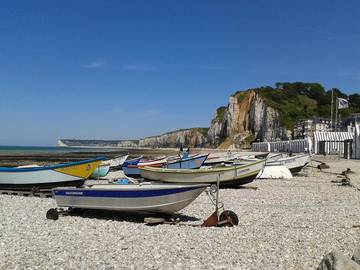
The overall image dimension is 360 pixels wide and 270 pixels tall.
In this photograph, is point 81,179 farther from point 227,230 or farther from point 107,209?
point 227,230

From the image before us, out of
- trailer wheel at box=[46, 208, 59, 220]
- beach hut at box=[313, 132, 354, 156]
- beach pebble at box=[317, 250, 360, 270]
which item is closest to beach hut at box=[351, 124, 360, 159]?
beach hut at box=[313, 132, 354, 156]

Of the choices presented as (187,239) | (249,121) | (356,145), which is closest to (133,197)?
(187,239)

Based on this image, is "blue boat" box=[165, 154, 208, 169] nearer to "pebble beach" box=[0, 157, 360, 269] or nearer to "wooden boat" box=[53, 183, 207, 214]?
"pebble beach" box=[0, 157, 360, 269]

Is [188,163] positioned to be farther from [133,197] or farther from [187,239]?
[187,239]

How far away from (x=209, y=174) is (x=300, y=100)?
131213 mm

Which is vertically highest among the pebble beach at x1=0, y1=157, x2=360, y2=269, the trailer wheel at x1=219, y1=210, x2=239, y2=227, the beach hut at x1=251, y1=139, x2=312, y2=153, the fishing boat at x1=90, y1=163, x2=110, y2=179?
the beach hut at x1=251, y1=139, x2=312, y2=153

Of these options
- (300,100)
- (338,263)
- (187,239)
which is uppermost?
(300,100)

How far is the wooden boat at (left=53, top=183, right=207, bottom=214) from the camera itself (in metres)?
11.9

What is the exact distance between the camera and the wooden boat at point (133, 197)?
11930 millimetres

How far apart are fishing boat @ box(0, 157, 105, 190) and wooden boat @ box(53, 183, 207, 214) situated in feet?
16.3

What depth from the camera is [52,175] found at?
18.2 metres

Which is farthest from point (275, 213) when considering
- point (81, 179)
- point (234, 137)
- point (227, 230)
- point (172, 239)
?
point (234, 137)

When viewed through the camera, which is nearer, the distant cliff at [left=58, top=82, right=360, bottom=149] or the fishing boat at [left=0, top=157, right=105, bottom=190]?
the fishing boat at [left=0, top=157, right=105, bottom=190]

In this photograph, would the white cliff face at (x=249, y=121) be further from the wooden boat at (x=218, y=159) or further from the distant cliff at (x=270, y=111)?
the wooden boat at (x=218, y=159)
